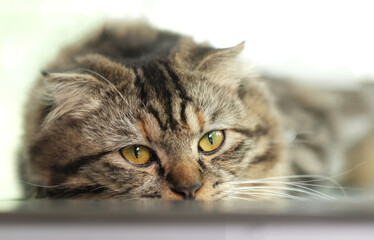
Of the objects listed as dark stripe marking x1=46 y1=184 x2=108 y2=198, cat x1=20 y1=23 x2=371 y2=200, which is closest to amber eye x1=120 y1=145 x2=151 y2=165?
cat x1=20 y1=23 x2=371 y2=200

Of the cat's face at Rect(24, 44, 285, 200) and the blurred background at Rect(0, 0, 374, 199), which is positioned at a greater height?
the blurred background at Rect(0, 0, 374, 199)

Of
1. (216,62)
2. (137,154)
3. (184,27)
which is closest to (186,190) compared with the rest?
(137,154)

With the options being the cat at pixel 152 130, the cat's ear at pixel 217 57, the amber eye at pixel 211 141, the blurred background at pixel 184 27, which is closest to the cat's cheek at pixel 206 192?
the cat at pixel 152 130

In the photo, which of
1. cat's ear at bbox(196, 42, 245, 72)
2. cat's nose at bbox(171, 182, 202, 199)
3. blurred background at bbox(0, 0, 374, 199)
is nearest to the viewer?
→ cat's nose at bbox(171, 182, 202, 199)

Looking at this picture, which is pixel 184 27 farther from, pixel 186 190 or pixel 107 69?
pixel 186 190

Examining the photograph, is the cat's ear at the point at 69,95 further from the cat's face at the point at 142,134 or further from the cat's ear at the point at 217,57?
the cat's ear at the point at 217,57

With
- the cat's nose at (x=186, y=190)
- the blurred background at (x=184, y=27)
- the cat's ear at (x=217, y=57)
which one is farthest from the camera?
the blurred background at (x=184, y=27)

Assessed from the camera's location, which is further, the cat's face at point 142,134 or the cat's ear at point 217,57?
the cat's ear at point 217,57

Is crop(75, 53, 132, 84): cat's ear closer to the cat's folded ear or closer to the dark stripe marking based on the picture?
the cat's folded ear
